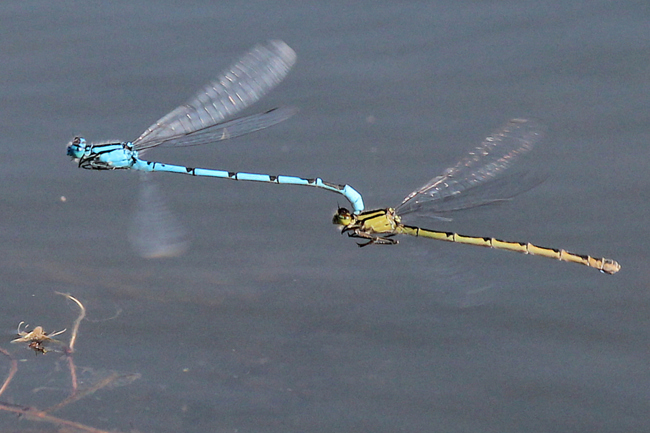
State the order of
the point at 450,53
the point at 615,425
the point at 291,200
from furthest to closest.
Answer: the point at 450,53
the point at 291,200
the point at 615,425

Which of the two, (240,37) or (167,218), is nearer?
(167,218)

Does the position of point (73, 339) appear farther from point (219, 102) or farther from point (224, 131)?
point (219, 102)

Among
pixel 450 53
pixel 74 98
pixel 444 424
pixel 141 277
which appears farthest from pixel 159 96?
pixel 444 424

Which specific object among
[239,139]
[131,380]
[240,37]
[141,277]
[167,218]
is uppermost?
[240,37]

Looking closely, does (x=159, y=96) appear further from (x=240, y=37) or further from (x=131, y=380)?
(x=131, y=380)

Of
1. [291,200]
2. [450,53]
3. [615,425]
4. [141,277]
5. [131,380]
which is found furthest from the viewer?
[450,53]

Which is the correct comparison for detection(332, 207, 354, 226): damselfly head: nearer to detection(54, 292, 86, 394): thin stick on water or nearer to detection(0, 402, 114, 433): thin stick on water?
detection(54, 292, 86, 394): thin stick on water

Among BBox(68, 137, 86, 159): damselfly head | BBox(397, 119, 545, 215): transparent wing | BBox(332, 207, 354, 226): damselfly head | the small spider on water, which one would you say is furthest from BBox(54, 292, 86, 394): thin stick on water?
BBox(397, 119, 545, 215): transparent wing
